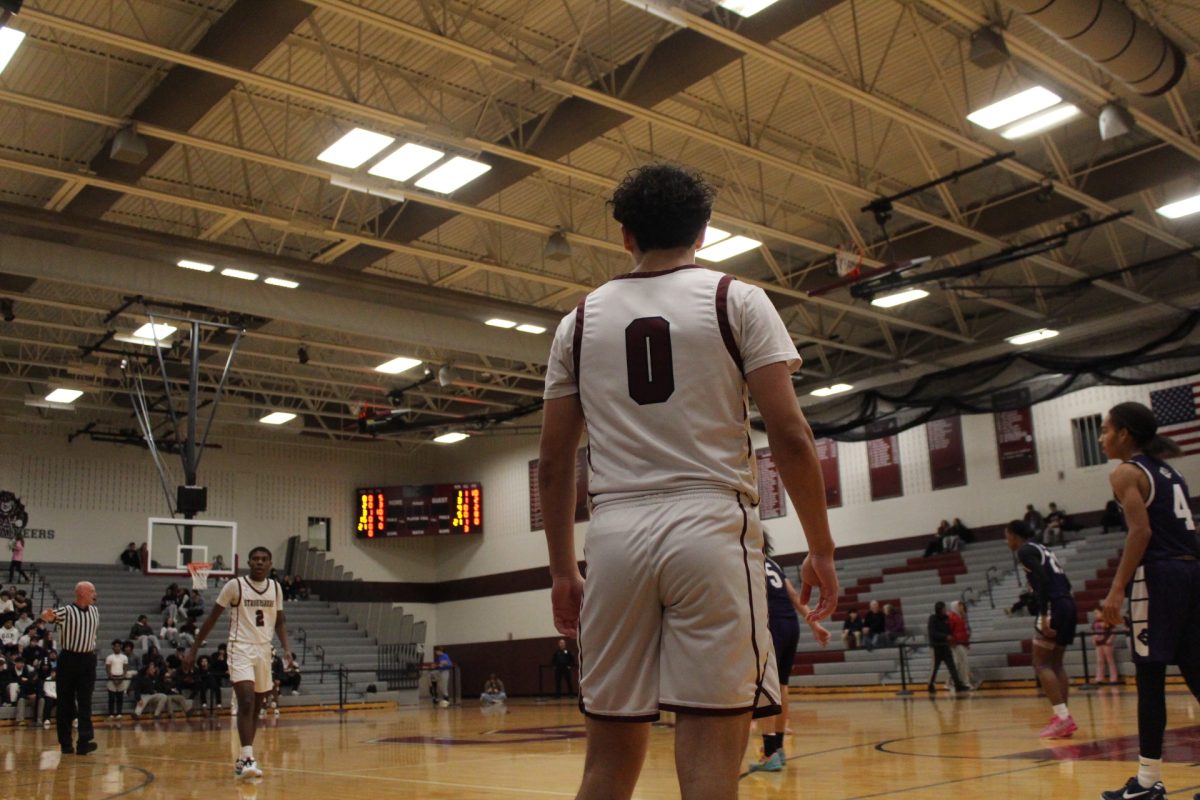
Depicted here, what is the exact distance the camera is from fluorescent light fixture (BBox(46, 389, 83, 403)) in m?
26.5

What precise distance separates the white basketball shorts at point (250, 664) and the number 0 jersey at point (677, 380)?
22.3 ft

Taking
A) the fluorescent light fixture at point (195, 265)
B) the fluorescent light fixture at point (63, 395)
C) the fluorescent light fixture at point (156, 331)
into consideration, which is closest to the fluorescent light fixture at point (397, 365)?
the fluorescent light fixture at point (156, 331)

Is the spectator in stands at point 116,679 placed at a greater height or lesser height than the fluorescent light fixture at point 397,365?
lesser

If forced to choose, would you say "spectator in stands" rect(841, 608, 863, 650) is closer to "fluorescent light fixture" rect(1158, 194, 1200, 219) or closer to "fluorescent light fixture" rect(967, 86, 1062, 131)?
"fluorescent light fixture" rect(1158, 194, 1200, 219)

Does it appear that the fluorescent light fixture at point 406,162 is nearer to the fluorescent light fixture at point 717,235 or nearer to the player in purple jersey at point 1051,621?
the fluorescent light fixture at point 717,235

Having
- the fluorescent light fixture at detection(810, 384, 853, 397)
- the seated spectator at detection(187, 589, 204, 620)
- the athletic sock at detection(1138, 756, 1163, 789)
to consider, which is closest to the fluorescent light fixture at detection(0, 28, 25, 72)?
the athletic sock at detection(1138, 756, 1163, 789)

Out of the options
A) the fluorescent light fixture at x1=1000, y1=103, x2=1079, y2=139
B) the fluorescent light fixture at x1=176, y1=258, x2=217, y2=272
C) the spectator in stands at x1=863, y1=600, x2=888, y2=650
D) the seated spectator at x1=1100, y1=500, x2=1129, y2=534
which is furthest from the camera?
the spectator in stands at x1=863, y1=600, x2=888, y2=650

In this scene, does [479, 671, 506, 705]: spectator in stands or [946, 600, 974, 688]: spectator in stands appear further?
[479, 671, 506, 705]: spectator in stands

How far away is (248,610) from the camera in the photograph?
877cm

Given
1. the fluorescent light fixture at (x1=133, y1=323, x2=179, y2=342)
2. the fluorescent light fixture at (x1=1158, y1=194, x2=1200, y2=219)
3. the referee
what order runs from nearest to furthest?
the referee < the fluorescent light fixture at (x1=1158, y1=194, x2=1200, y2=219) < the fluorescent light fixture at (x1=133, y1=323, x2=179, y2=342)

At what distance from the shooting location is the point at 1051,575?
914 cm

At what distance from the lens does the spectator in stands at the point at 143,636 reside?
2350 cm

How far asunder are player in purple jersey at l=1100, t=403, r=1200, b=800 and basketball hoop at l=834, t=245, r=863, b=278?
1271 centimetres

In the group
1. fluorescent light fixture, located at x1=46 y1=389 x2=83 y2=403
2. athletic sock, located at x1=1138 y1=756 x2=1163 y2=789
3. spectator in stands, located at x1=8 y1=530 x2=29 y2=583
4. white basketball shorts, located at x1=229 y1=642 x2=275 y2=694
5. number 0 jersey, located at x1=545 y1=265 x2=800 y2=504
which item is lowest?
athletic sock, located at x1=1138 y1=756 x2=1163 y2=789
